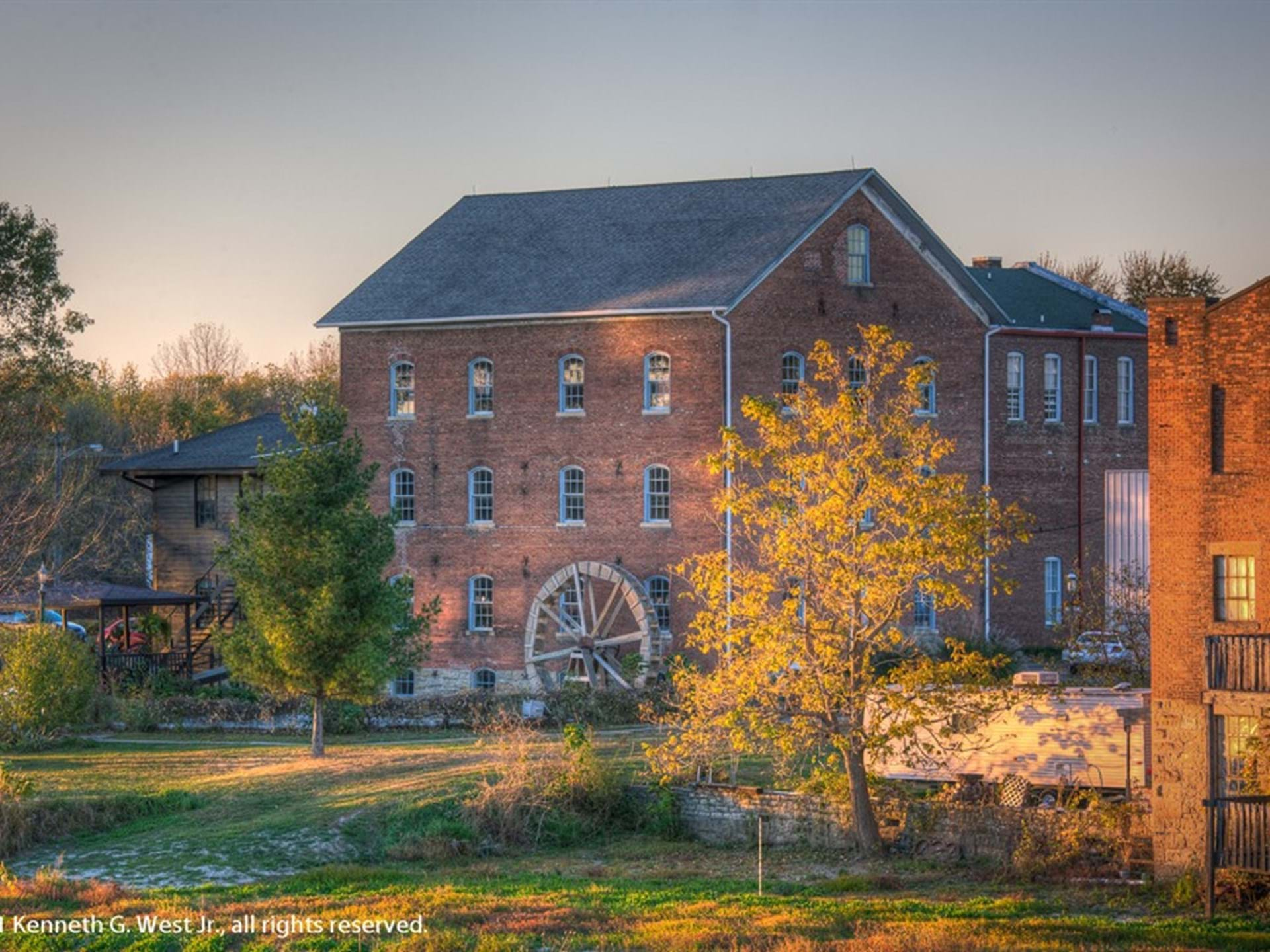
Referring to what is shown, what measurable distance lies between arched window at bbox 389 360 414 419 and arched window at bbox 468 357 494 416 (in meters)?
1.71

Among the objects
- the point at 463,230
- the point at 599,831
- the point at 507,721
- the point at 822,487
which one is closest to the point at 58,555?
the point at 463,230

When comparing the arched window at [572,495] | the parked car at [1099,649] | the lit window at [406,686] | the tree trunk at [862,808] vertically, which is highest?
the arched window at [572,495]

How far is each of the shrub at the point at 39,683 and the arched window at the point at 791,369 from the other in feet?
55.6

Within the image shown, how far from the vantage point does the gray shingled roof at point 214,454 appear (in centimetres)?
5397

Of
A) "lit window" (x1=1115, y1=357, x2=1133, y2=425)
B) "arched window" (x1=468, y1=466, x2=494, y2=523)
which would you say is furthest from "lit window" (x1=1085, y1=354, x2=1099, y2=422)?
"arched window" (x1=468, y1=466, x2=494, y2=523)

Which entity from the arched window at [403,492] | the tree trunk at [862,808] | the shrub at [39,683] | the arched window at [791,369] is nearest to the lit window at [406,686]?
the arched window at [403,492]

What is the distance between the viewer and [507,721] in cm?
3453

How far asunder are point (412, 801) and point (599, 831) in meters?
3.19

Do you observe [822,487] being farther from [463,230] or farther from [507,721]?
[463,230]

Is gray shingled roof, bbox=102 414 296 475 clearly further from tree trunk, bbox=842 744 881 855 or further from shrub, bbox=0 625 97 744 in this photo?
tree trunk, bbox=842 744 881 855

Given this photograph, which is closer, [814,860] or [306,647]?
[814,860]

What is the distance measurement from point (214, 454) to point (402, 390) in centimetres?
990

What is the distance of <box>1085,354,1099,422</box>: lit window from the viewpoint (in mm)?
51188

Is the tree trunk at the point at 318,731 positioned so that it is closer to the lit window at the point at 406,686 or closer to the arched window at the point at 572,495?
the arched window at the point at 572,495
